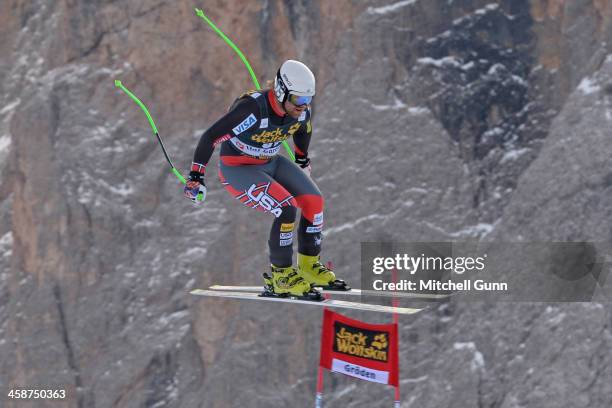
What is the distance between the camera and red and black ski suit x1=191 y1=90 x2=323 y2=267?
13398mm

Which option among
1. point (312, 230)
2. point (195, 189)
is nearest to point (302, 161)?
point (312, 230)

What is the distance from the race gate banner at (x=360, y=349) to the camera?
16141mm

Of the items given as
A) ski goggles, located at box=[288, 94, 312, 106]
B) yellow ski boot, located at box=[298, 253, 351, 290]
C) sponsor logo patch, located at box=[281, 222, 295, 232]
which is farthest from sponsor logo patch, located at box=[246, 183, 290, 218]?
ski goggles, located at box=[288, 94, 312, 106]

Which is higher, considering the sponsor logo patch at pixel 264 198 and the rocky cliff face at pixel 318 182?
the rocky cliff face at pixel 318 182

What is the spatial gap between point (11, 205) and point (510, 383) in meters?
15.0

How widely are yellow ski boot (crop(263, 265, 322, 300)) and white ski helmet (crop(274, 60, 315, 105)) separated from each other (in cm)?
217

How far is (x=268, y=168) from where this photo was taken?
14.2m

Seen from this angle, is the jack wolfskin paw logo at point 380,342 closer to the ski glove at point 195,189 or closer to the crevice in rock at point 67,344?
the ski glove at point 195,189

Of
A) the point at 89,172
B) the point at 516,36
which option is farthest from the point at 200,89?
the point at 516,36

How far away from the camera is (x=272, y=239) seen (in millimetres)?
14227

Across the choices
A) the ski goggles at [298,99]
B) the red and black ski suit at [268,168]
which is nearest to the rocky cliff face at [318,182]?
the red and black ski suit at [268,168]

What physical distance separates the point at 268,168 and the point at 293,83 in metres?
1.39

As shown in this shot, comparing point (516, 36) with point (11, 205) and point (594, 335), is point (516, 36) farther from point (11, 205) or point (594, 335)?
point (11, 205)

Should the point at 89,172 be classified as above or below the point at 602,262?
above
